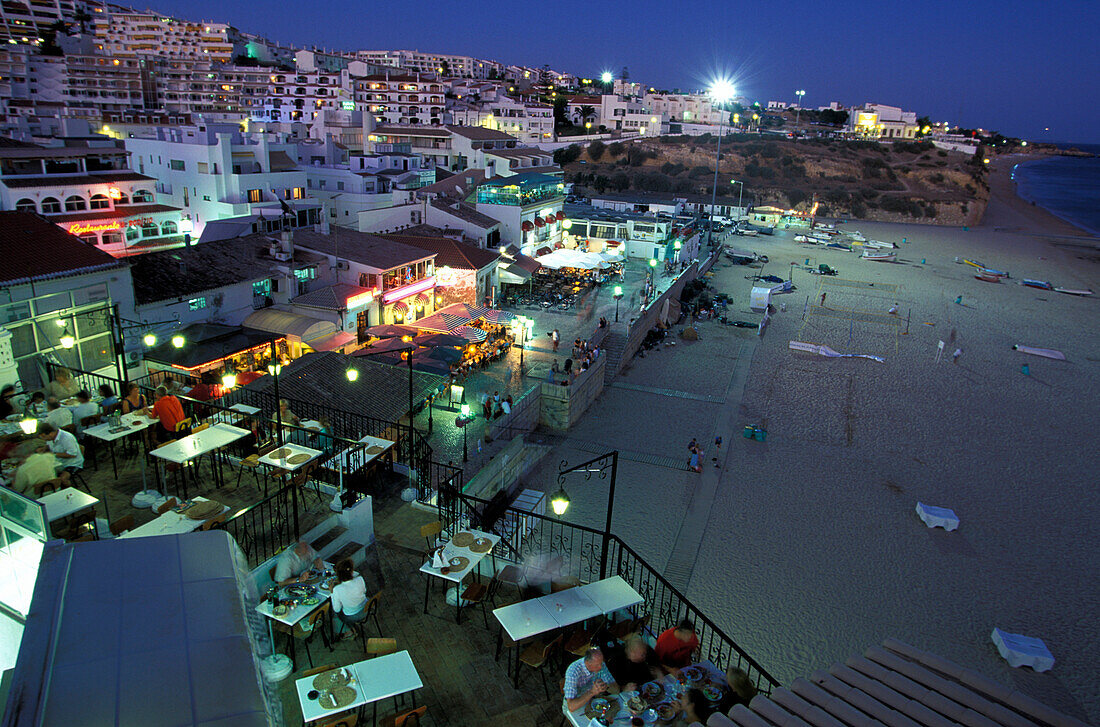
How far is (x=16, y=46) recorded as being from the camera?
67.0 metres

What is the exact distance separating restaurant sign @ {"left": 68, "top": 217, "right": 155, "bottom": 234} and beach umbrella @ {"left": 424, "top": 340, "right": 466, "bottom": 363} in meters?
17.8

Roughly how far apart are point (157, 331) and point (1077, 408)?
97.8ft

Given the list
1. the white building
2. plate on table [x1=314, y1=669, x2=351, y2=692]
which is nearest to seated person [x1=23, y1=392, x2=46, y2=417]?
plate on table [x1=314, y1=669, x2=351, y2=692]

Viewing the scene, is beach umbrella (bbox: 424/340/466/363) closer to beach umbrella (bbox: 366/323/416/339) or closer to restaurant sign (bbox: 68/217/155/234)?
beach umbrella (bbox: 366/323/416/339)

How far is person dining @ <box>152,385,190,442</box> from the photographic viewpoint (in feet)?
32.3

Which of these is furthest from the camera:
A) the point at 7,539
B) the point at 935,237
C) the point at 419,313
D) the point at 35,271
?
the point at 935,237

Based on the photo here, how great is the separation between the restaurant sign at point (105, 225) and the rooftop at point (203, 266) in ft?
31.0

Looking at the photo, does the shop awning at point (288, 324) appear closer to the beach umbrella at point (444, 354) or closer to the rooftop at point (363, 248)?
the beach umbrella at point (444, 354)

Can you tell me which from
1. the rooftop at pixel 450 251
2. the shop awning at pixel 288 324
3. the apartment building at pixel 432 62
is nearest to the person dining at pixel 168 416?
the shop awning at pixel 288 324

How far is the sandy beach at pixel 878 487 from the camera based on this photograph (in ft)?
40.1

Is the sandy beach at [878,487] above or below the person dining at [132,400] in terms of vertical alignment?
below

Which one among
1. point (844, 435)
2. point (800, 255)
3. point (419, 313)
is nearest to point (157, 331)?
point (419, 313)

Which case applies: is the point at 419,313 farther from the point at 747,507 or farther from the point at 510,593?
the point at 510,593

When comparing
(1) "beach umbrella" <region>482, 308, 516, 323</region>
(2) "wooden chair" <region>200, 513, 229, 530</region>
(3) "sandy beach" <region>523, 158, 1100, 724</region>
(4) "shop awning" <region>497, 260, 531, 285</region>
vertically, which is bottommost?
(3) "sandy beach" <region>523, 158, 1100, 724</region>
